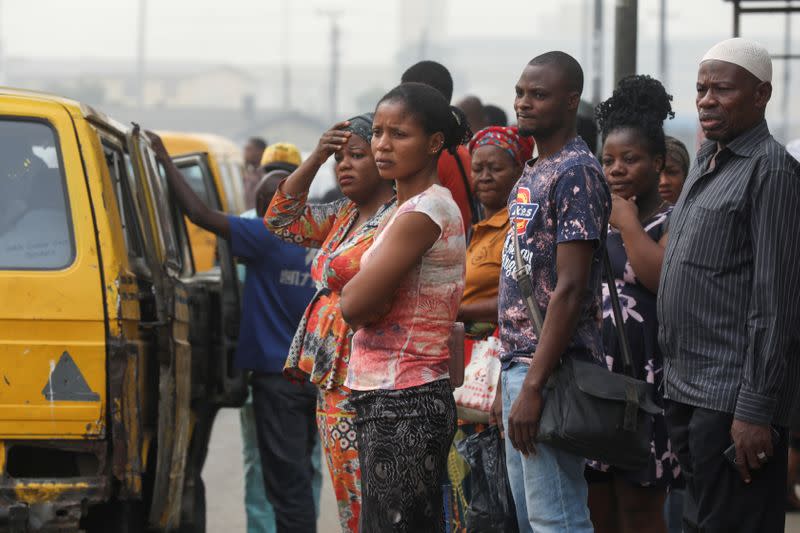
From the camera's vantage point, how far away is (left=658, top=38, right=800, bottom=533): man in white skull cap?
3820 mm

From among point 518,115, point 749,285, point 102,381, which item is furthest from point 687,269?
point 102,381

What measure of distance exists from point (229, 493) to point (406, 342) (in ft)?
16.8

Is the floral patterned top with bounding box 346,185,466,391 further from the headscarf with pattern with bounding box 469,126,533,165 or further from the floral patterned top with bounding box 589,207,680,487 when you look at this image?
the headscarf with pattern with bounding box 469,126,533,165

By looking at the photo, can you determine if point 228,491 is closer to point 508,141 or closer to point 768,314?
point 508,141

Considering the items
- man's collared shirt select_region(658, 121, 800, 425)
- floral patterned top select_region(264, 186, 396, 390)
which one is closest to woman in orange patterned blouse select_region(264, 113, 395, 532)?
floral patterned top select_region(264, 186, 396, 390)

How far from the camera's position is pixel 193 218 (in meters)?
6.60

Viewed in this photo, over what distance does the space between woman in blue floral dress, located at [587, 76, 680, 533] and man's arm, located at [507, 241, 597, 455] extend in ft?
2.71

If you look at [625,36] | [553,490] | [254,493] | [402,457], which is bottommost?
[254,493]

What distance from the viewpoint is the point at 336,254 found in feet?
15.0

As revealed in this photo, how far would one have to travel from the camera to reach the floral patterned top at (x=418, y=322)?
4074mm

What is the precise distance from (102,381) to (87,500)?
0.41 metres

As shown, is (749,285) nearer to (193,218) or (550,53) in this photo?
(550,53)

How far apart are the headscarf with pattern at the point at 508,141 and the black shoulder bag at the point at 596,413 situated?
5.22ft

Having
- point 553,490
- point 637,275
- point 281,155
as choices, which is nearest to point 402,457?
point 553,490
